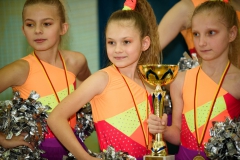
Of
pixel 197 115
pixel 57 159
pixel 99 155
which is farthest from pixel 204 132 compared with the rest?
pixel 57 159

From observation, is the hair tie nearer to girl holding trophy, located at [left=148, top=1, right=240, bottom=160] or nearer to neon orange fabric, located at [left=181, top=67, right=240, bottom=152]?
girl holding trophy, located at [left=148, top=1, right=240, bottom=160]

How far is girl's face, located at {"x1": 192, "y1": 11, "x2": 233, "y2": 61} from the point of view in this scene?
3.08 meters

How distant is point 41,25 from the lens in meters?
3.48

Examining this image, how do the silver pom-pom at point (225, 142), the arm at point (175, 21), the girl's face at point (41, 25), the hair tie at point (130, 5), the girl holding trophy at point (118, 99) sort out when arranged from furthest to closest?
the arm at point (175, 21) → the girl's face at point (41, 25) → the hair tie at point (130, 5) → the girl holding trophy at point (118, 99) → the silver pom-pom at point (225, 142)

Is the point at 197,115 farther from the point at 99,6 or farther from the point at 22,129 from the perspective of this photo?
Result: the point at 99,6

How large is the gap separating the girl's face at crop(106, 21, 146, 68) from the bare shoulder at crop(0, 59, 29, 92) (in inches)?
25.9

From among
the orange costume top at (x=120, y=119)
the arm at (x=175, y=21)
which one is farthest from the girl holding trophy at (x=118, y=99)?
the arm at (x=175, y=21)

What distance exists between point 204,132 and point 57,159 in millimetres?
1036

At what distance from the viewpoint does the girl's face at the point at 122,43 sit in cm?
314

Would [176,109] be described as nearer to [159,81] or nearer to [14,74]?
[159,81]

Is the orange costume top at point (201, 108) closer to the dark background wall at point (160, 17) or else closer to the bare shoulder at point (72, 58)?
the bare shoulder at point (72, 58)

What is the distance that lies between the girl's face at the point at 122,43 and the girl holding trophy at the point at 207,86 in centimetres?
35

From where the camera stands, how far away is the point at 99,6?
477 centimetres

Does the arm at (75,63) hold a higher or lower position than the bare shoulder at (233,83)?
higher
